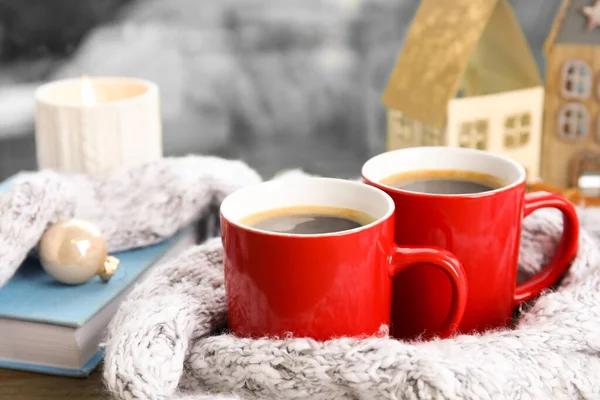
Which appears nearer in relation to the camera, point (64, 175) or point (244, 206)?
point (244, 206)

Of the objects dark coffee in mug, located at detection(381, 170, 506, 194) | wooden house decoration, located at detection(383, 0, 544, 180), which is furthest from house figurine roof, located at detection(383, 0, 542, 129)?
dark coffee in mug, located at detection(381, 170, 506, 194)

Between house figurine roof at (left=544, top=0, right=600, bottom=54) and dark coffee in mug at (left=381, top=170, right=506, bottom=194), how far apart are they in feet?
1.06

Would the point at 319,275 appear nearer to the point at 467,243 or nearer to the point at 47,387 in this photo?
the point at 467,243

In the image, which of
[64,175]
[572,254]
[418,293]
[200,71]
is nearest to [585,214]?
[572,254]

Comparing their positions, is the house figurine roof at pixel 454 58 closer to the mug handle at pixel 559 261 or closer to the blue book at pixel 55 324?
the mug handle at pixel 559 261

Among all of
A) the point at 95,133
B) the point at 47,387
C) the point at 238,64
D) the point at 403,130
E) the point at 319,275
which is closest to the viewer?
the point at 319,275

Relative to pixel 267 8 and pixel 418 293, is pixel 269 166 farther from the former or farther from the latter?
pixel 418 293

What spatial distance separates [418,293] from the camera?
42 centimetres

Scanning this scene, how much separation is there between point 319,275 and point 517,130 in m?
0.42

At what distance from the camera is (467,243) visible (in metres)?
0.42

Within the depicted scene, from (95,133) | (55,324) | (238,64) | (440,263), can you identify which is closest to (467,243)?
(440,263)

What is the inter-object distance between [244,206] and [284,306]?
0.22 feet

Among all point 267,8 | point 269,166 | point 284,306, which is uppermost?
point 267,8

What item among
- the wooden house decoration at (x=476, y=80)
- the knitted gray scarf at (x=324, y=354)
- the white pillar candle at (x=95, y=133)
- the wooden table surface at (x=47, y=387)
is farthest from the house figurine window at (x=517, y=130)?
the wooden table surface at (x=47, y=387)
